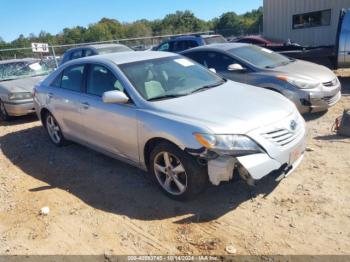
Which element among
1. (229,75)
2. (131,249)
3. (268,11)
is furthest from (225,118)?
(268,11)

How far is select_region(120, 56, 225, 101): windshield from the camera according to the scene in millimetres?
4520

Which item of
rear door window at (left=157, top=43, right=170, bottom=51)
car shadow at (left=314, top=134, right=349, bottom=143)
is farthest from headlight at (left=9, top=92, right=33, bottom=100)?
car shadow at (left=314, top=134, right=349, bottom=143)

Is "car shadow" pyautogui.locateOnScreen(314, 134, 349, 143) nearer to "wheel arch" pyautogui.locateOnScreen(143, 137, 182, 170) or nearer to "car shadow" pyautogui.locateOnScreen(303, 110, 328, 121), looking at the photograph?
"car shadow" pyautogui.locateOnScreen(303, 110, 328, 121)

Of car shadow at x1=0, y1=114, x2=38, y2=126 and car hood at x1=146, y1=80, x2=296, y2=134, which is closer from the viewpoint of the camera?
car hood at x1=146, y1=80, x2=296, y2=134

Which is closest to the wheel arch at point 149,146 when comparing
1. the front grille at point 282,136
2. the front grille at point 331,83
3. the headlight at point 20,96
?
the front grille at point 282,136

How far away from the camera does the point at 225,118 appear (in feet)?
12.6

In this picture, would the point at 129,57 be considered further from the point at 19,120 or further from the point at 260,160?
the point at 19,120

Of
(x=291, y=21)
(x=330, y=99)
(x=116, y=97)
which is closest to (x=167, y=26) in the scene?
(x=291, y=21)

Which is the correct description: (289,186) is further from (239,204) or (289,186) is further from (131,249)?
(131,249)

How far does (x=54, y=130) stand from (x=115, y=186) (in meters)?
2.32

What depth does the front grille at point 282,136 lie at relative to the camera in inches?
149

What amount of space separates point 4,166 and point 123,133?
269cm

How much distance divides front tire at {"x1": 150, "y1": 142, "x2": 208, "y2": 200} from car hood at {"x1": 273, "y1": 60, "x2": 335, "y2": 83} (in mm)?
3850

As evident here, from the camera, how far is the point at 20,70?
10.2 metres
